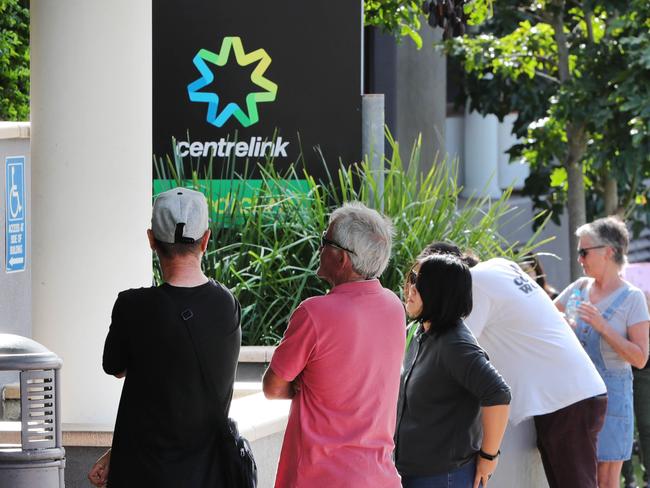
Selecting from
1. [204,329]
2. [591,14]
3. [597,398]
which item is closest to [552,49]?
[591,14]

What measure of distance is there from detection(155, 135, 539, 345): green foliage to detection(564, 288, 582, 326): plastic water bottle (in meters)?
0.93

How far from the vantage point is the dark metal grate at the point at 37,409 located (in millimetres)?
3785

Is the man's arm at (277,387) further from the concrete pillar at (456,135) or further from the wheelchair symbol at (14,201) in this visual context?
the concrete pillar at (456,135)

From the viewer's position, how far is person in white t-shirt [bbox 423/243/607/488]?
19.0 ft

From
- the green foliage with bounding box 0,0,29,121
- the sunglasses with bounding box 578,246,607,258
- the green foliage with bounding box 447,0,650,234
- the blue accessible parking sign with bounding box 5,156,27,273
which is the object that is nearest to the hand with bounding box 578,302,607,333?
the sunglasses with bounding box 578,246,607,258

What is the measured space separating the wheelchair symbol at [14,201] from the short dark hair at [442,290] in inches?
121

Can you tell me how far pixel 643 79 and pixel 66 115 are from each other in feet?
25.9

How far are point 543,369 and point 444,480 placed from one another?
120cm

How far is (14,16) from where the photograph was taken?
1008cm

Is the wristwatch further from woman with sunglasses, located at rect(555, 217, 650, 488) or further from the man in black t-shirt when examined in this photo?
woman with sunglasses, located at rect(555, 217, 650, 488)

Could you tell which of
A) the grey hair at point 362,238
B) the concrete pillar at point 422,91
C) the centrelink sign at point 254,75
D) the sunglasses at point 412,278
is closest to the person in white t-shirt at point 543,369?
the sunglasses at point 412,278

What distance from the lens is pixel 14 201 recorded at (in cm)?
723

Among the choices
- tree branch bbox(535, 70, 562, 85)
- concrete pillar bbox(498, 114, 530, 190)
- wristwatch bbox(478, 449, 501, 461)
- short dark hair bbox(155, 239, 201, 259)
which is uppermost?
tree branch bbox(535, 70, 562, 85)

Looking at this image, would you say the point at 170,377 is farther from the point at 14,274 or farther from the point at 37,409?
the point at 14,274
